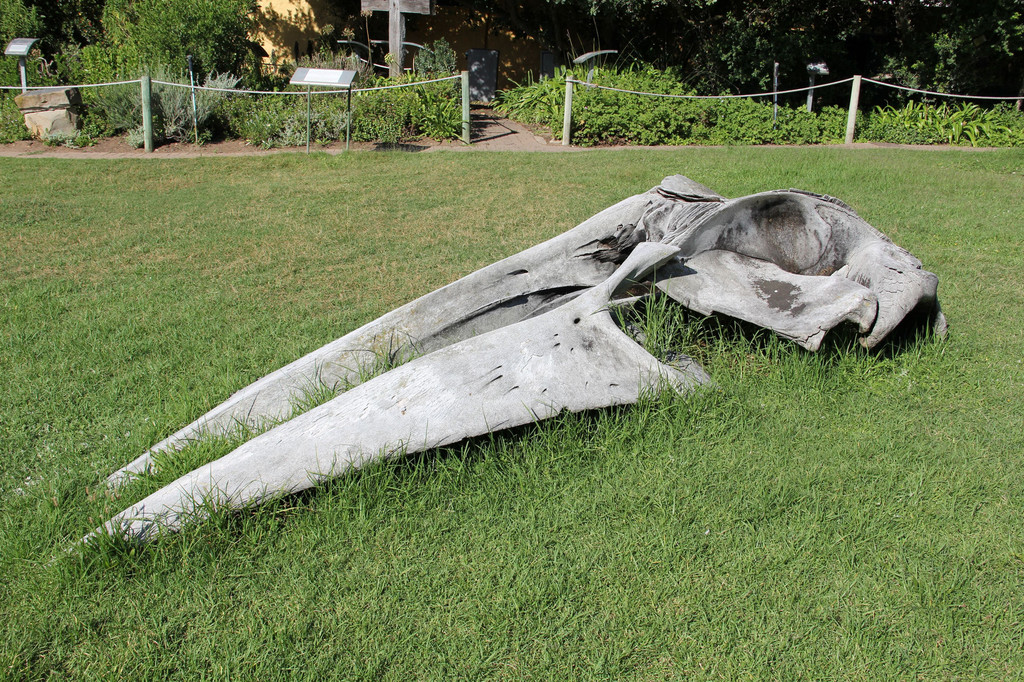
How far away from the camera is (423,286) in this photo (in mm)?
5867

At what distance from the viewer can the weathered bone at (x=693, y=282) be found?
3.48 meters

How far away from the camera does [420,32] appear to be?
739 inches

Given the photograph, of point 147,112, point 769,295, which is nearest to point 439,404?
point 769,295

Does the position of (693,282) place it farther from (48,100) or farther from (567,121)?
(48,100)

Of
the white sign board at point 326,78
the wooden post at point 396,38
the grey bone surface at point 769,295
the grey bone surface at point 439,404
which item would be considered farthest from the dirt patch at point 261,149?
the grey bone surface at point 439,404

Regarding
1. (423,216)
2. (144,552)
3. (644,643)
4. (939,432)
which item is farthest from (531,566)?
(423,216)

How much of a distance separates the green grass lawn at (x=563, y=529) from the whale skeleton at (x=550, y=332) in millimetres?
186

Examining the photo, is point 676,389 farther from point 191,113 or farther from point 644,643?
point 191,113

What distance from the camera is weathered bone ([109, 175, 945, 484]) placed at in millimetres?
3479

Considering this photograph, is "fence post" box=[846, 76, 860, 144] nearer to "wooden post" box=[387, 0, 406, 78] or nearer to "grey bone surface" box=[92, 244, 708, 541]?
"wooden post" box=[387, 0, 406, 78]

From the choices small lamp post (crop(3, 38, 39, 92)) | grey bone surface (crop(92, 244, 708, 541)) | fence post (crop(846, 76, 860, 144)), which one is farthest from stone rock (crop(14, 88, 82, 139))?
fence post (crop(846, 76, 860, 144))

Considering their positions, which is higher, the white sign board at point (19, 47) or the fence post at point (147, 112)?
the white sign board at point (19, 47)

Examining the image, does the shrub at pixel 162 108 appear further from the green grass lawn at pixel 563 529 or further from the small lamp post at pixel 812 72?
the small lamp post at pixel 812 72

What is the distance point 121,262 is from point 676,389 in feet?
16.8
